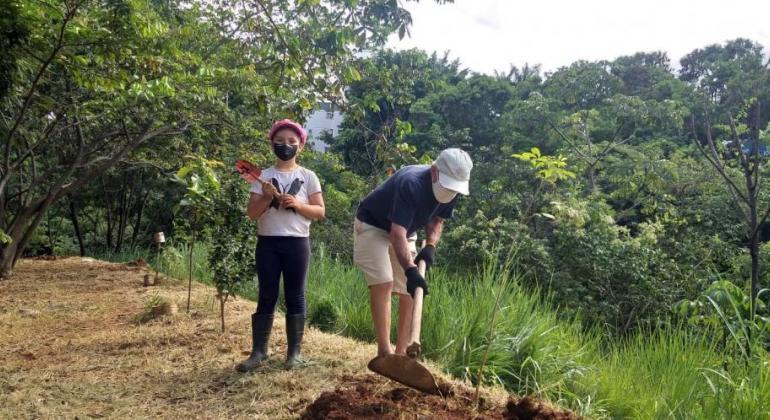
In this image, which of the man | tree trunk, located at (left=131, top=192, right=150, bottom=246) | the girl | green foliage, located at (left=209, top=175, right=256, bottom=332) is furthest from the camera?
tree trunk, located at (left=131, top=192, right=150, bottom=246)

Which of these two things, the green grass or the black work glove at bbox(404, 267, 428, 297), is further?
the green grass

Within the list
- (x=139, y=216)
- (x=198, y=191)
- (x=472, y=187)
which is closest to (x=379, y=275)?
(x=198, y=191)

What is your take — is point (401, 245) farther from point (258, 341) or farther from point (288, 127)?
point (258, 341)

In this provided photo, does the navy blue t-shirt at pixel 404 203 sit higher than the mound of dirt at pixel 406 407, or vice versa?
the navy blue t-shirt at pixel 404 203

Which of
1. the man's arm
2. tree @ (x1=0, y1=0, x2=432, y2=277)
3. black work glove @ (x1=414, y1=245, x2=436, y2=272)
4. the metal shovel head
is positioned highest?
tree @ (x1=0, y1=0, x2=432, y2=277)

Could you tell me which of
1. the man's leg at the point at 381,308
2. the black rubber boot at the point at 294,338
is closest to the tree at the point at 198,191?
the black rubber boot at the point at 294,338

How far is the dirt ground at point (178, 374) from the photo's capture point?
9.80ft

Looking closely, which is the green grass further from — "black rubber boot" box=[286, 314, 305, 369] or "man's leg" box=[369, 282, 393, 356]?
"black rubber boot" box=[286, 314, 305, 369]

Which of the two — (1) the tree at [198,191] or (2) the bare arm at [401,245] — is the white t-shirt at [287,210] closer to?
(1) the tree at [198,191]

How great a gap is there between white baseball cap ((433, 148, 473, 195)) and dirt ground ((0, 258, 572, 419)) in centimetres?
110

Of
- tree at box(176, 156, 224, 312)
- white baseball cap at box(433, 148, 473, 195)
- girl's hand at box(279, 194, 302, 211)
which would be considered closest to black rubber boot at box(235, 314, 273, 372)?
girl's hand at box(279, 194, 302, 211)

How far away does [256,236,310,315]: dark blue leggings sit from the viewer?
3516 millimetres

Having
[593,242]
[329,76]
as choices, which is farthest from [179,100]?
[593,242]

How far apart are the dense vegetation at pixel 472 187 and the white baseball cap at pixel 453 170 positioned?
12.8 inches
